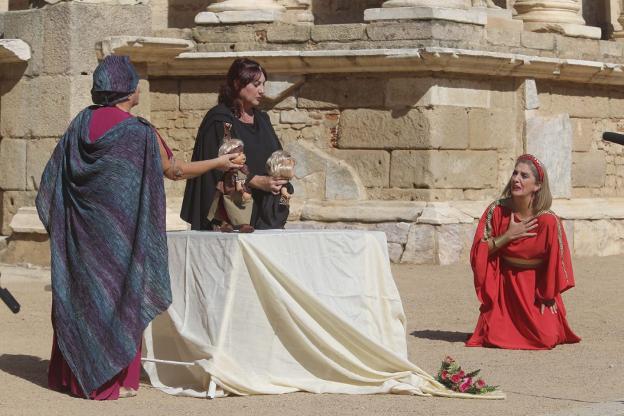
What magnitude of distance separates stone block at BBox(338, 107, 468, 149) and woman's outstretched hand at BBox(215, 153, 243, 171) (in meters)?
6.47

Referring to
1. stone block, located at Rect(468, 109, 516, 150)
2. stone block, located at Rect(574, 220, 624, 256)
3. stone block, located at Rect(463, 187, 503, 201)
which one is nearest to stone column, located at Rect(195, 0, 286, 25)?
stone block, located at Rect(468, 109, 516, 150)

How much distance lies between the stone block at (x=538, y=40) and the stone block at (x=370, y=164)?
6.30ft

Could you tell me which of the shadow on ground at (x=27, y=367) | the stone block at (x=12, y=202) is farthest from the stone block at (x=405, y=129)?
the shadow on ground at (x=27, y=367)

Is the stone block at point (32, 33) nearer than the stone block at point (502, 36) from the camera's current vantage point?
Yes

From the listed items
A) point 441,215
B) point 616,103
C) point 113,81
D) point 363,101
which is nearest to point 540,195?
point 113,81

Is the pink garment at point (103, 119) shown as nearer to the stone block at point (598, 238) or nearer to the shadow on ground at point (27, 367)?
the shadow on ground at point (27, 367)

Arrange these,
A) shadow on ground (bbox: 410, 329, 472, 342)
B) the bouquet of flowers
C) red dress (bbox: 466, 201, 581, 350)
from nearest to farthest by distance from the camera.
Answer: the bouquet of flowers
red dress (bbox: 466, 201, 581, 350)
shadow on ground (bbox: 410, 329, 472, 342)

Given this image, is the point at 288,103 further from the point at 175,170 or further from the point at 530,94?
the point at 175,170

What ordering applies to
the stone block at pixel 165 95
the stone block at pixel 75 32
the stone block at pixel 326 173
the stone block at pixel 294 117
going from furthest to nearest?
the stone block at pixel 165 95 → the stone block at pixel 294 117 → the stone block at pixel 326 173 → the stone block at pixel 75 32

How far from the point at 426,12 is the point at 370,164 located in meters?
1.47

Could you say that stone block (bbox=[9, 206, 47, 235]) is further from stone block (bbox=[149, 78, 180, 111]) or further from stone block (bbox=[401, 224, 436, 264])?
stone block (bbox=[401, 224, 436, 264])

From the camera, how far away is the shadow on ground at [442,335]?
29.0 ft

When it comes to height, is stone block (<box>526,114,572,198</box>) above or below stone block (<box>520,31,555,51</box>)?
below

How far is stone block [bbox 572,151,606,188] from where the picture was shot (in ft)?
49.6
